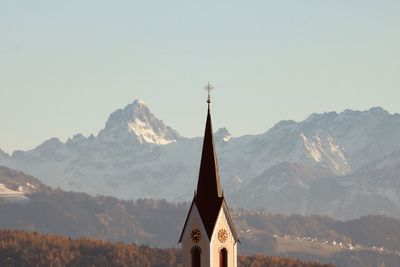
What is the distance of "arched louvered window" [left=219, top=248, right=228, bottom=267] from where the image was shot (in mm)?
119438

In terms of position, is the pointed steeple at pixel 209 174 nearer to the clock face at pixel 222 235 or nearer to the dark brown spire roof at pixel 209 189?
the dark brown spire roof at pixel 209 189

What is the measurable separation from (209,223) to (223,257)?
3.35 metres

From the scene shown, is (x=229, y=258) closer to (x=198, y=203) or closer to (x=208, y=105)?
(x=198, y=203)

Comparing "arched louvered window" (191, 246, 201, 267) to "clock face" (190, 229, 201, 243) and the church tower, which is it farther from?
"clock face" (190, 229, 201, 243)

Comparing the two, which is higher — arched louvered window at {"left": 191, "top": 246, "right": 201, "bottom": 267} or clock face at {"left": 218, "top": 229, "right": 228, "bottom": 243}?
clock face at {"left": 218, "top": 229, "right": 228, "bottom": 243}

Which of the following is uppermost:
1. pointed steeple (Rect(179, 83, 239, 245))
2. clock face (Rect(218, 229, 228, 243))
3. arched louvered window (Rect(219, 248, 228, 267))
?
pointed steeple (Rect(179, 83, 239, 245))

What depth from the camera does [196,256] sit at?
119688 mm

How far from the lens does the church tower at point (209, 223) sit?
11912 cm

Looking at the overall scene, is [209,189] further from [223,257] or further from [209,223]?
[223,257]

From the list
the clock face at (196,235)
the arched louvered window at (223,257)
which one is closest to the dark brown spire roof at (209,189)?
the clock face at (196,235)

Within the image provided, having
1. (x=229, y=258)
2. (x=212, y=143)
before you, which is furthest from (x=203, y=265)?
(x=212, y=143)

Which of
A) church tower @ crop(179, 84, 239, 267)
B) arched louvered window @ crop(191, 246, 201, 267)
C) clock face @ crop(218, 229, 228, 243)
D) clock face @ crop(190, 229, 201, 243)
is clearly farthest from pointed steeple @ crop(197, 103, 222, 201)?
arched louvered window @ crop(191, 246, 201, 267)

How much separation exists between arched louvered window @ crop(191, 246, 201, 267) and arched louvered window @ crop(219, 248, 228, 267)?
73.5 inches

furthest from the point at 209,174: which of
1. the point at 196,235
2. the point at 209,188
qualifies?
the point at 196,235
